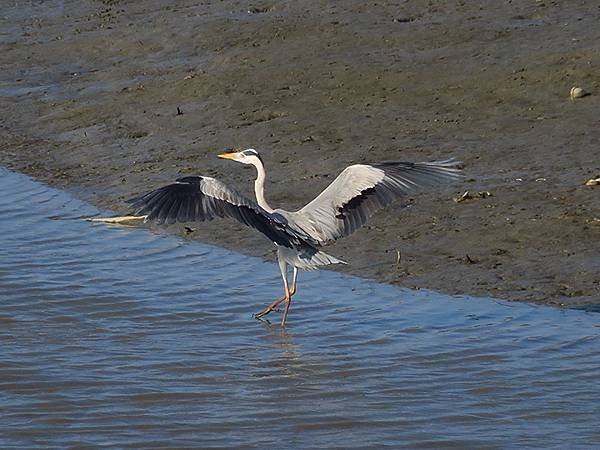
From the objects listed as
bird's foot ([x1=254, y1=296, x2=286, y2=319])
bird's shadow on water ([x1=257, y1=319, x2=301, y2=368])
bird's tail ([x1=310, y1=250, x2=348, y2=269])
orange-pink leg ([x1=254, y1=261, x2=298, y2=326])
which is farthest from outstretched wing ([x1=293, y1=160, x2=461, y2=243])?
bird's shadow on water ([x1=257, y1=319, x2=301, y2=368])

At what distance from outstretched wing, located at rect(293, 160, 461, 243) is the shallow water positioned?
50 cm

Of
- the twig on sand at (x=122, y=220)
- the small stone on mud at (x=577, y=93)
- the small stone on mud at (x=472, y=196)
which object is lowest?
the small stone on mud at (x=472, y=196)

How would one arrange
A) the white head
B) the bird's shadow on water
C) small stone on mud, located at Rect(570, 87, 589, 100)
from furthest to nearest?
1. small stone on mud, located at Rect(570, 87, 589, 100)
2. the white head
3. the bird's shadow on water

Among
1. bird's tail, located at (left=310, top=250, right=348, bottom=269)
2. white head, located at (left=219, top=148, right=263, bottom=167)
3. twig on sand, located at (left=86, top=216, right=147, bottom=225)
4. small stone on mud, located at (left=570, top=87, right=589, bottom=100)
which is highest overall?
small stone on mud, located at (left=570, top=87, right=589, bottom=100)

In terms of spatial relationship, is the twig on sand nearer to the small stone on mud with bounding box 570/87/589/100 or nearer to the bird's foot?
the bird's foot

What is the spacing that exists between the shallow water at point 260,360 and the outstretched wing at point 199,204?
726 millimetres

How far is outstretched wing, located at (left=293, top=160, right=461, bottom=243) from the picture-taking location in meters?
8.40

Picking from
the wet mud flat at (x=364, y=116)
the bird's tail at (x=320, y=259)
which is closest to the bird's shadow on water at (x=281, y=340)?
the bird's tail at (x=320, y=259)

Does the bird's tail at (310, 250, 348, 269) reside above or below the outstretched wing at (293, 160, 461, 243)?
below

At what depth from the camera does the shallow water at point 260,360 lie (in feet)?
→ 20.5

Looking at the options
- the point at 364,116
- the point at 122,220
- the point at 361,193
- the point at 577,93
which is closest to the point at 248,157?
the point at 361,193

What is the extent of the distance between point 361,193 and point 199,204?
1122 mm

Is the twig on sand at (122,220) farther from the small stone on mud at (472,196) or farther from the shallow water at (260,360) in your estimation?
the small stone on mud at (472,196)

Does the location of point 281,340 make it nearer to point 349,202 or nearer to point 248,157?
point 349,202
